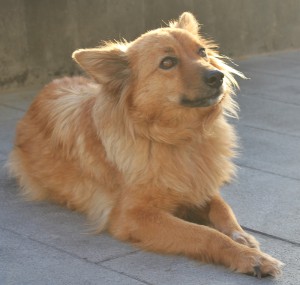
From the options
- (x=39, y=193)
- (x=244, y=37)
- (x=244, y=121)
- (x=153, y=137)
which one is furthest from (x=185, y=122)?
(x=244, y=37)

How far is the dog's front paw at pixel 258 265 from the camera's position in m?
4.93

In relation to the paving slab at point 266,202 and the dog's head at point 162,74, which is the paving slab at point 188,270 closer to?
the paving slab at point 266,202

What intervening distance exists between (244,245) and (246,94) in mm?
5379

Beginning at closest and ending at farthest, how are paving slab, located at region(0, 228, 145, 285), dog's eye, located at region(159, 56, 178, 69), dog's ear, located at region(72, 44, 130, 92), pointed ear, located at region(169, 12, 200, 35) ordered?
1. paving slab, located at region(0, 228, 145, 285)
2. dog's eye, located at region(159, 56, 178, 69)
3. dog's ear, located at region(72, 44, 130, 92)
4. pointed ear, located at region(169, 12, 200, 35)

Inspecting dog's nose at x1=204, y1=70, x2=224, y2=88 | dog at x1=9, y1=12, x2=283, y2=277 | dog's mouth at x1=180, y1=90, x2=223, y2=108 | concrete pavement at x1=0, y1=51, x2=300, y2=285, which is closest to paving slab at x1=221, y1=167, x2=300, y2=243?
concrete pavement at x1=0, y1=51, x2=300, y2=285

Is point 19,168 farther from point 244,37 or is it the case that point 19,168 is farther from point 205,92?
point 244,37

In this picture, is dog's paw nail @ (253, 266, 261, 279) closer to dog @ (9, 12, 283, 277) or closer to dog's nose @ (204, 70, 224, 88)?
dog @ (9, 12, 283, 277)

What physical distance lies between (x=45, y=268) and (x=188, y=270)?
886mm

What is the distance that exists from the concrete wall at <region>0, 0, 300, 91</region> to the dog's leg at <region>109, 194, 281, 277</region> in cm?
480

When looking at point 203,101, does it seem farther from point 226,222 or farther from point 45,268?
point 45,268

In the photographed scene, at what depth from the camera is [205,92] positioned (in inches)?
218

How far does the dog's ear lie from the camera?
584 cm

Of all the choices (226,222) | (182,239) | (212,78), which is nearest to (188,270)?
(182,239)

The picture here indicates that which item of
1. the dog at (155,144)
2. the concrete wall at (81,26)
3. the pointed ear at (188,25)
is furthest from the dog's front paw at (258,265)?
the concrete wall at (81,26)
